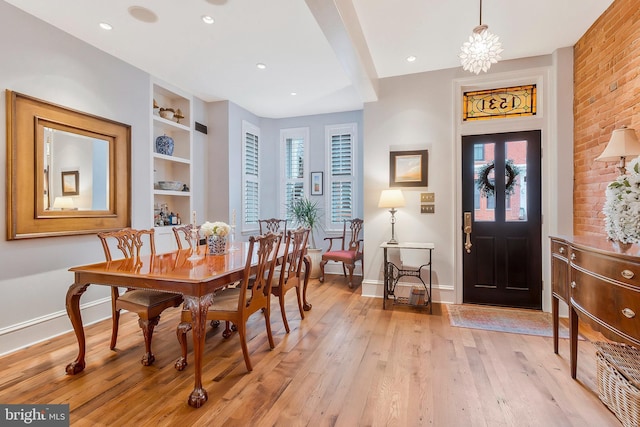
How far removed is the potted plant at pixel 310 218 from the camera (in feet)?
17.3

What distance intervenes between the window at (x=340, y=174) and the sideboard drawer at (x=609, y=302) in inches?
146

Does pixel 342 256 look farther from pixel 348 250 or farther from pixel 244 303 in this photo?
pixel 244 303

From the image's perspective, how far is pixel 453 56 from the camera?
11.6 ft

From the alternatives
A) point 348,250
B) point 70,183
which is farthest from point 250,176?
point 70,183

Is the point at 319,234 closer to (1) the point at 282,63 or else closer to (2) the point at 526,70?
(1) the point at 282,63

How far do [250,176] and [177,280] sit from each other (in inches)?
153

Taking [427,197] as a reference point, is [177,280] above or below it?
below

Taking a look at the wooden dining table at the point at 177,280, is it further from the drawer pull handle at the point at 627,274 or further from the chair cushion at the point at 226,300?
the drawer pull handle at the point at 627,274

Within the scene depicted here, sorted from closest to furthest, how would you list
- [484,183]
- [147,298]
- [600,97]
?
[147,298] < [600,97] < [484,183]

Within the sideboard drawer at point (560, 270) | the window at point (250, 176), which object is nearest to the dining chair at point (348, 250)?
the window at point (250, 176)

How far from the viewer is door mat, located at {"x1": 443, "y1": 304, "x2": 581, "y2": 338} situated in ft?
9.89

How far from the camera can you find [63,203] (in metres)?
3.01

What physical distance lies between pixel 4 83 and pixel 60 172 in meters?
0.81

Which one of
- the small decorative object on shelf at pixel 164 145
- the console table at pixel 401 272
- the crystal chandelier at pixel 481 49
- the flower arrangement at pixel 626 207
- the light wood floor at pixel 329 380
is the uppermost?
the crystal chandelier at pixel 481 49
